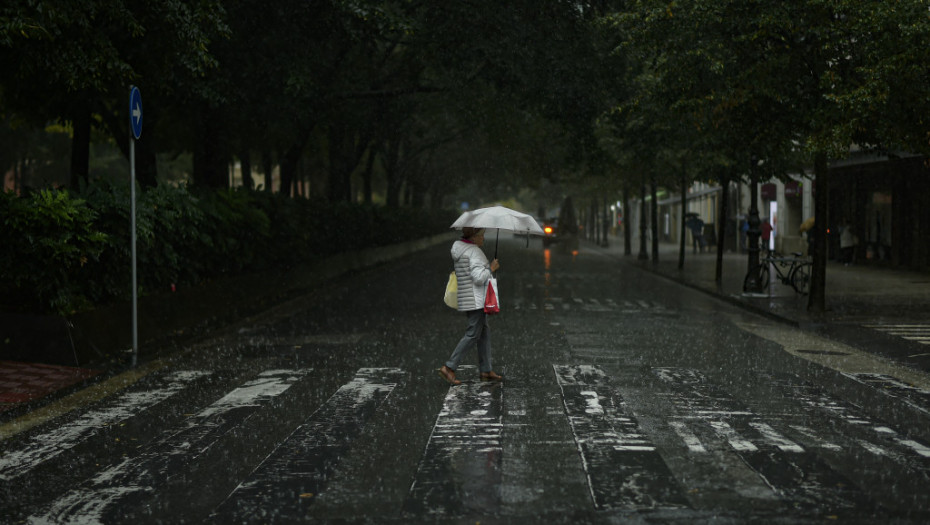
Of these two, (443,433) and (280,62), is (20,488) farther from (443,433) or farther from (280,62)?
(280,62)

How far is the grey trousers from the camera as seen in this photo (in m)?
9.79

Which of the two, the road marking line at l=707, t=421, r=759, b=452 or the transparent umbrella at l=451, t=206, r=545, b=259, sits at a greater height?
the transparent umbrella at l=451, t=206, r=545, b=259

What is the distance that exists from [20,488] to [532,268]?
29.6 meters

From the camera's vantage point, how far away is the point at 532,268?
35125 mm

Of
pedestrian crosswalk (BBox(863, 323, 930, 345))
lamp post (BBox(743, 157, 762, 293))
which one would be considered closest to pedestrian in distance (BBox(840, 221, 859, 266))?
lamp post (BBox(743, 157, 762, 293))

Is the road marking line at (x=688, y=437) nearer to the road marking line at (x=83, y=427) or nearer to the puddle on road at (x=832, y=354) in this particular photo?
the puddle on road at (x=832, y=354)

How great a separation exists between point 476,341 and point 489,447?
2999 mm

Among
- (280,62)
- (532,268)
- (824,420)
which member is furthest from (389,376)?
(532,268)

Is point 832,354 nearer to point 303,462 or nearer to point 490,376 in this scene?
point 490,376

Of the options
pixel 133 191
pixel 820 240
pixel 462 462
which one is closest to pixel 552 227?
A: pixel 820 240

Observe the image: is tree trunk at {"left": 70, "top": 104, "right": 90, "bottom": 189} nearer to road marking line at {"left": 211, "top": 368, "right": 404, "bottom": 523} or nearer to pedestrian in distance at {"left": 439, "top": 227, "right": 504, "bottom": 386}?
pedestrian in distance at {"left": 439, "top": 227, "right": 504, "bottom": 386}

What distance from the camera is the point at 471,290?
9.72 m

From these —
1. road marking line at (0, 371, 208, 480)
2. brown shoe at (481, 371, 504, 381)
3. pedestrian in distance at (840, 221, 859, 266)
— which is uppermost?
pedestrian in distance at (840, 221, 859, 266)

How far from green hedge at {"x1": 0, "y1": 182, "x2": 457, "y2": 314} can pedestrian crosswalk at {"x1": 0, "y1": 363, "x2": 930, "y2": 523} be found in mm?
2256
